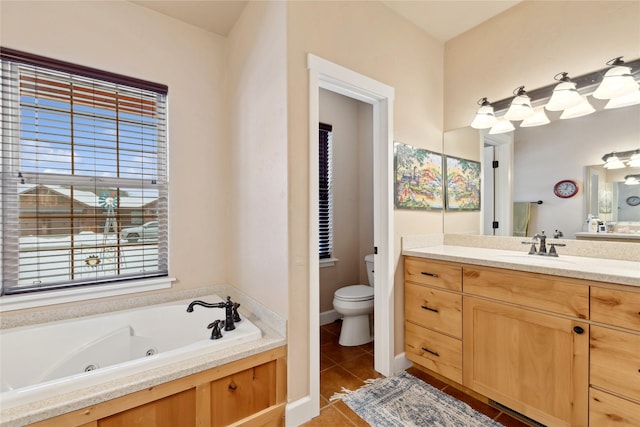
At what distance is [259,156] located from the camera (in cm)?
187

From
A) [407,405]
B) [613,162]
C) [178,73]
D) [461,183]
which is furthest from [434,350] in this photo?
[178,73]

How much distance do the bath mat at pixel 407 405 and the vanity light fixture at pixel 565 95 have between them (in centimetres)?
196

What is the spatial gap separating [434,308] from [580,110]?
5.16ft

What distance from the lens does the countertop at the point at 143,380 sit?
3.31 ft

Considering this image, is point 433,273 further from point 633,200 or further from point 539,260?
point 633,200

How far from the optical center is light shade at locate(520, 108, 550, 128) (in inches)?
76.0

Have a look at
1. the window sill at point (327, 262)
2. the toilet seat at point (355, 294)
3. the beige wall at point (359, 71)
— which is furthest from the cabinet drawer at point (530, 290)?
the window sill at point (327, 262)

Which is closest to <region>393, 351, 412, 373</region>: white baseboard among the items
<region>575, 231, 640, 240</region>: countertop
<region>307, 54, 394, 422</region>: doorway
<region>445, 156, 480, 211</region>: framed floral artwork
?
<region>307, 54, 394, 422</region>: doorway

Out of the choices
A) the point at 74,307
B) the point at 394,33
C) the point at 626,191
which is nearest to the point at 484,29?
the point at 394,33

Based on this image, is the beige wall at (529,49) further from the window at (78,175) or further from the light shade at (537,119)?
the window at (78,175)

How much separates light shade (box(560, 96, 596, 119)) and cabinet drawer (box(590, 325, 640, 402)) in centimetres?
132

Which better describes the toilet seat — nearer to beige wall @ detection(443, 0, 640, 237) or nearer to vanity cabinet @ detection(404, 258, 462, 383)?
vanity cabinet @ detection(404, 258, 462, 383)

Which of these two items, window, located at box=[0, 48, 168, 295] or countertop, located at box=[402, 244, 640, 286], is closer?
countertop, located at box=[402, 244, 640, 286]

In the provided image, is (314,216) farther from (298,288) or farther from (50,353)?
(50,353)
